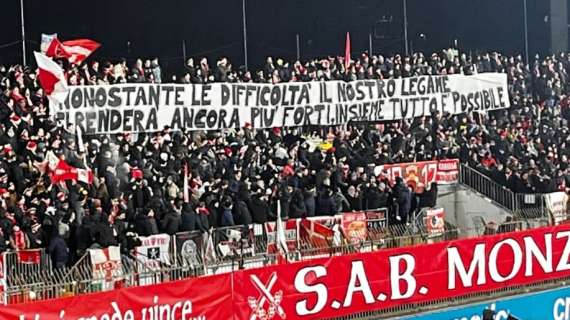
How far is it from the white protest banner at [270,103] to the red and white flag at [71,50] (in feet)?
3.85

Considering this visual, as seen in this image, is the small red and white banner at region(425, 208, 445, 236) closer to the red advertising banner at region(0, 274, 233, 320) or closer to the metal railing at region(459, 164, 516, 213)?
the metal railing at region(459, 164, 516, 213)

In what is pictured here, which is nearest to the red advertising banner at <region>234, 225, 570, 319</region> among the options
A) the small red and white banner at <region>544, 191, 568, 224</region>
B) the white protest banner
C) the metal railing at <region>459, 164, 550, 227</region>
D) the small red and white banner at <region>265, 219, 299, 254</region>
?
the small red and white banner at <region>265, 219, 299, 254</region>

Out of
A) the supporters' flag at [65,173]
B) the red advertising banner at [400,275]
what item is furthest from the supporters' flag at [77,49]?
the red advertising banner at [400,275]

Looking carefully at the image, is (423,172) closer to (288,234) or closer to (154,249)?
(288,234)

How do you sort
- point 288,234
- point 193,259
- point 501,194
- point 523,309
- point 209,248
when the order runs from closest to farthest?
point 193,259 < point 209,248 < point 523,309 < point 288,234 < point 501,194

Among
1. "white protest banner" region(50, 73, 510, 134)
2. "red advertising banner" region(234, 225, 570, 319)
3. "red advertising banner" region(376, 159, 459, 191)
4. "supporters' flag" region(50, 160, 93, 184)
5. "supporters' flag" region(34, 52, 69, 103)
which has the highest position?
"supporters' flag" region(34, 52, 69, 103)

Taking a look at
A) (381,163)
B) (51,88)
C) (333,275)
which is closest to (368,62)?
(381,163)

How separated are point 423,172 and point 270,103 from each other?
348 centimetres

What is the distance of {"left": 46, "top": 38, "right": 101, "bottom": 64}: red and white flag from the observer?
76.8 ft

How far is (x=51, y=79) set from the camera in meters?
22.0

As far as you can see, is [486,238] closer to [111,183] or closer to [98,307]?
[111,183]

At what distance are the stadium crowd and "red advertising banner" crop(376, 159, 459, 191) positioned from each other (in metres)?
0.38

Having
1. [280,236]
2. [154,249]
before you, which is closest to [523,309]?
[280,236]

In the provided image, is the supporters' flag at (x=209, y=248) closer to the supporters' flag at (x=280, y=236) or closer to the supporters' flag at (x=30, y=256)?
the supporters' flag at (x=280, y=236)
